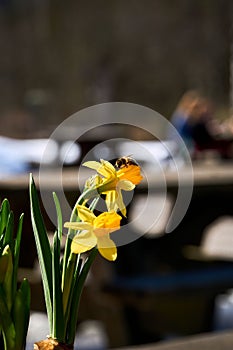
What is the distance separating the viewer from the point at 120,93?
1802 cm

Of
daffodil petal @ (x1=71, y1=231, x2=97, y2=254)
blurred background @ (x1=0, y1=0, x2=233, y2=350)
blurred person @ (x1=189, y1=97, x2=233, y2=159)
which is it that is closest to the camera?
daffodil petal @ (x1=71, y1=231, x2=97, y2=254)

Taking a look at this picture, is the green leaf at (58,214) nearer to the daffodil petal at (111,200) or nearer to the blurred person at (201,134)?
the daffodil petal at (111,200)

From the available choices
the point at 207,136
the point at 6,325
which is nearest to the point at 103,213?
the point at 6,325

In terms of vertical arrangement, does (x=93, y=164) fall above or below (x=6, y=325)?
above

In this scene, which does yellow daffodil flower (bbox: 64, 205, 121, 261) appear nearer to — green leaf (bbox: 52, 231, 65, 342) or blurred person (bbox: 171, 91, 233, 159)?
green leaf (bbox: 52, 231, 65, 342)

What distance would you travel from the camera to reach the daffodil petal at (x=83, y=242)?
62cm

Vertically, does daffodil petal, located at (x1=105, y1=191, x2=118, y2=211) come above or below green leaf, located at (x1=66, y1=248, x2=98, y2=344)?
above

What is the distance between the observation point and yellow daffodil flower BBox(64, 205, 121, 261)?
0.62 meters

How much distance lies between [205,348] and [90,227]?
58 centimetres

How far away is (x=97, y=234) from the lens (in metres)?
0.62

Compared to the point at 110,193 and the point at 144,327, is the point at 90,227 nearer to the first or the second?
the point at 110,193

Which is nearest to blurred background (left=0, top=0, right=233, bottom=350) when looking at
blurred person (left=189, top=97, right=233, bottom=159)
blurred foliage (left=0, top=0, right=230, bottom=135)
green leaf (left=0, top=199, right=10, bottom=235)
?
blurred foliage (left=0, top=0, right=230, bottom=135)

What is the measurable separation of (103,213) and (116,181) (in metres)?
0.03

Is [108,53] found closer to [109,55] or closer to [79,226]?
[109,55]
